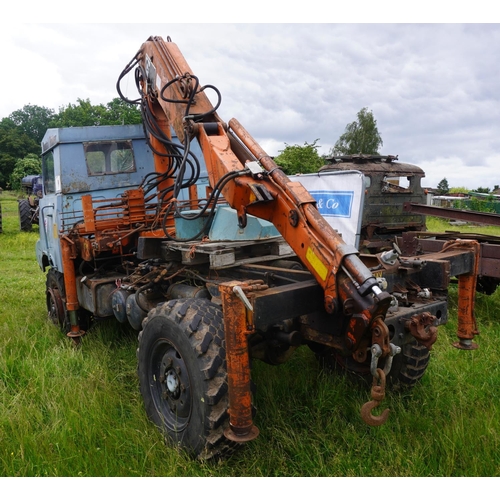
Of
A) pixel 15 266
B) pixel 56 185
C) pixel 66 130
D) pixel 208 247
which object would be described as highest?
pixel 66 130

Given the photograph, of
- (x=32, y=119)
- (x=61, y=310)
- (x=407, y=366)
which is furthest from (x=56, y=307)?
(x=32, y=119)

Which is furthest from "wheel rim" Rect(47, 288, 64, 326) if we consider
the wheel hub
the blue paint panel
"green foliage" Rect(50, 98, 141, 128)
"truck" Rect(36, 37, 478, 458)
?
"green foliage" Rect(50, 98, 141, 128)

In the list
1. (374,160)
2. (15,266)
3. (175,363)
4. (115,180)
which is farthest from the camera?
(15,266)

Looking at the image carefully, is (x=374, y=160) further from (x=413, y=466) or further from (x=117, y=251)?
(x=413, y=466)

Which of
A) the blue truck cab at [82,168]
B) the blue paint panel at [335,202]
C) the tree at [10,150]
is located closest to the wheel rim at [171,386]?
the blue truck cab at [82,168]

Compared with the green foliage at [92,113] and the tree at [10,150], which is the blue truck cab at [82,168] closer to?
the green foliage at [92,113]

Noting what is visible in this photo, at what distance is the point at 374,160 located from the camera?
1046cm

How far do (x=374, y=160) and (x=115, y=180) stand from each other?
6.34 m

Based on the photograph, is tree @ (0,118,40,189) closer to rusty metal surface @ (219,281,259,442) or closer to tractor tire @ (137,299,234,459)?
tractor tire @ (137,299,234,459)

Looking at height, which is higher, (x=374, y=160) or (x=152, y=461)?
(x=374, y=160)

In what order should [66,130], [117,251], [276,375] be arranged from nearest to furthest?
[276,375], [117,251], [66,130]

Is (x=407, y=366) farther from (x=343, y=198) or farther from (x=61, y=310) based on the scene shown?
(x=61, y=310)

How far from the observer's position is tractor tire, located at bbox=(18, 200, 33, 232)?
714 inches

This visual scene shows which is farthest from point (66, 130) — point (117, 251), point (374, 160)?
point (374, 160)
